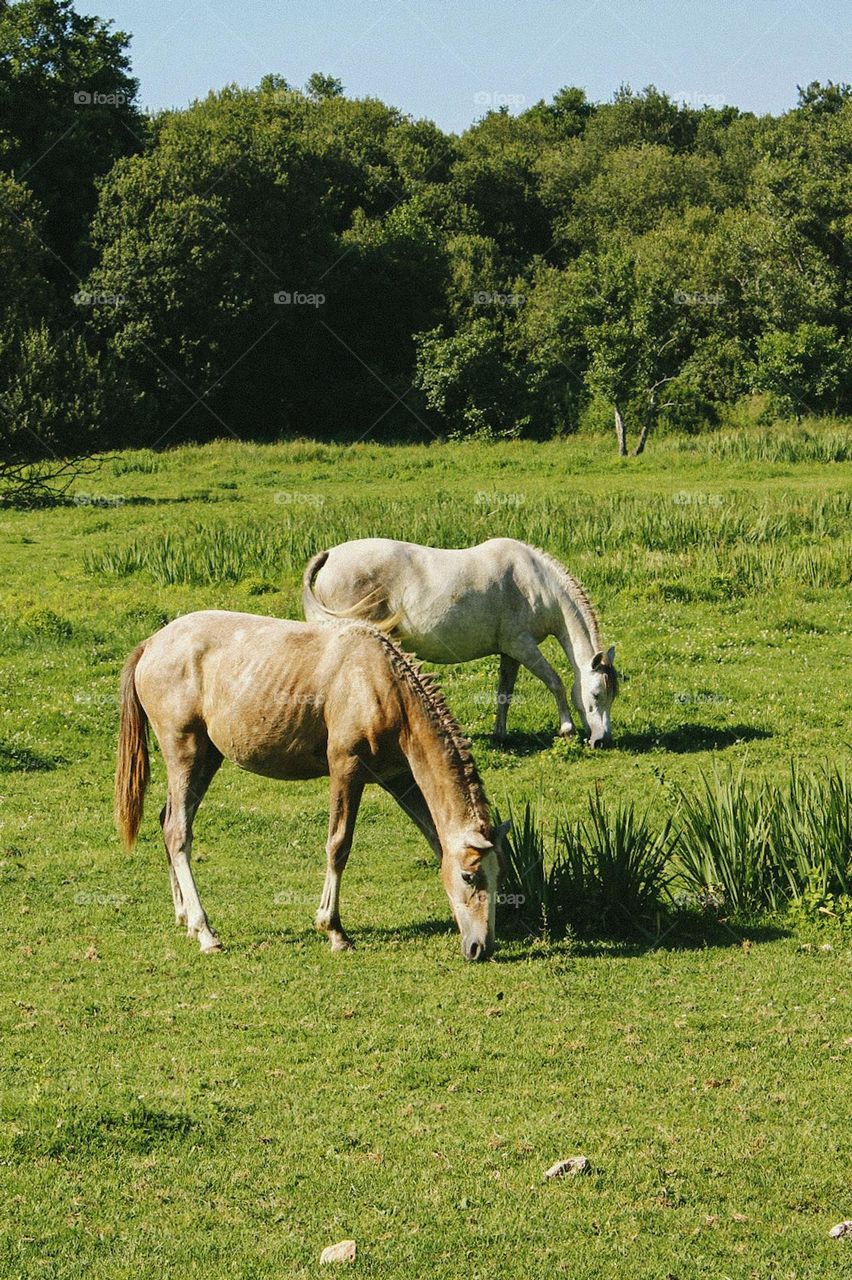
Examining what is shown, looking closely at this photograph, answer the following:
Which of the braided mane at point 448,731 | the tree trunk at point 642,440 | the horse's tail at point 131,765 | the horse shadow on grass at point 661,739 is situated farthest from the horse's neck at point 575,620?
the tree trunk at point 642,440

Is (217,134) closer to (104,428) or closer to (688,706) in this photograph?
(104,428)

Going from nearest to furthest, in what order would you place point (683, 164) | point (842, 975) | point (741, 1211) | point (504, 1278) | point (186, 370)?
point (504, 1278), point (741, 1211), point (842, 975), point (186, 370), point (683, 164)

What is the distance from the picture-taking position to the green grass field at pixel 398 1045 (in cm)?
659

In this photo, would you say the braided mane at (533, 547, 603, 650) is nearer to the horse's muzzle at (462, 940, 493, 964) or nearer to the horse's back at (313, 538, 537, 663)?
the horse's back at (313, 538, 537, 663)

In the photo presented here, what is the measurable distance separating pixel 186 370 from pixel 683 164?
33677 millimetres

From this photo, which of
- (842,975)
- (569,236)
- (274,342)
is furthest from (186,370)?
(842,975)

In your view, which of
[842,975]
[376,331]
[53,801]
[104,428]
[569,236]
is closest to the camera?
[842,975]

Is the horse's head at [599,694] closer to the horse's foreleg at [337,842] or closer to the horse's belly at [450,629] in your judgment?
the horse's belly at [450,629]

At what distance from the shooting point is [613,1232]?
6559 millimetres

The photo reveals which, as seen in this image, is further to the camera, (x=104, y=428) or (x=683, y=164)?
(x=683, y=164)

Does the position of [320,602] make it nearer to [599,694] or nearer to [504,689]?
[504,689]

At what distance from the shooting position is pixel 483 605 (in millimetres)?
16969

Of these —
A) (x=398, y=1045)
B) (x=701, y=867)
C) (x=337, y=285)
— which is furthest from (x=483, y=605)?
(x=337, y=285)

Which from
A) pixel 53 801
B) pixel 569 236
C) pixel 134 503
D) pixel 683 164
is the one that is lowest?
pixel 53 801
